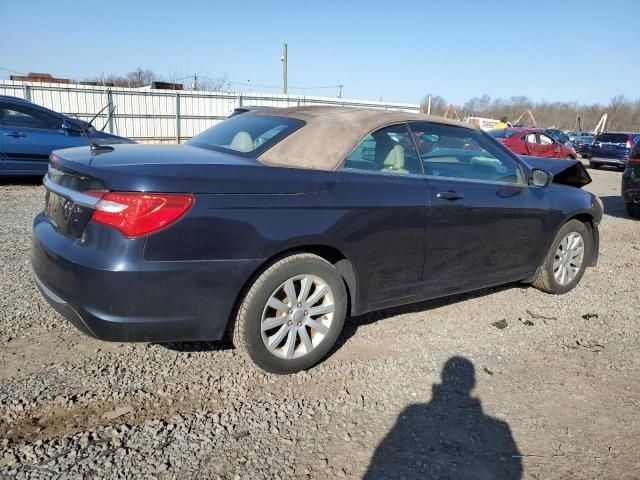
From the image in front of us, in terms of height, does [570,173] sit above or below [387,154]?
below

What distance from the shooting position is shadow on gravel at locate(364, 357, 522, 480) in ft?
7.67

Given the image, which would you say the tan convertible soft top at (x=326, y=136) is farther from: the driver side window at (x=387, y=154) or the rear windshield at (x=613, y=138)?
the rear windshield at (x=613, y=138)

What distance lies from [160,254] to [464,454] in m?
1.79

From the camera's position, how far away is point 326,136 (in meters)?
3.28

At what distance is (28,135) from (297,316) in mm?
7849

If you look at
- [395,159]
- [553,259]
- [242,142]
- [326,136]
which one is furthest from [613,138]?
[242,142]

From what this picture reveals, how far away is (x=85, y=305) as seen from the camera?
252 cm

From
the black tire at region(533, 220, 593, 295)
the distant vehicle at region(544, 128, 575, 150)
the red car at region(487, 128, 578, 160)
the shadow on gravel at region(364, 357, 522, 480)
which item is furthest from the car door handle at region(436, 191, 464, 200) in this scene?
the distant vehicle at region(544, 128, 575, 150)

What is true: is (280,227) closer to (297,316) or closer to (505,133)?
(297,316)

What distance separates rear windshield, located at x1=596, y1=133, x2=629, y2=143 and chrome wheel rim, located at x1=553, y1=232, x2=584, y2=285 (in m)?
19.7

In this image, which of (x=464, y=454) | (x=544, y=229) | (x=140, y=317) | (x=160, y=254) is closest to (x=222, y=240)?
(x=160, y=254)

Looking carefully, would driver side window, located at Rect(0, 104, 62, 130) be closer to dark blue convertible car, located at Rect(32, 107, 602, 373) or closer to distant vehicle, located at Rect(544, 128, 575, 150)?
dark blue convertible car, located at Rect(32, 107, 602, 373)

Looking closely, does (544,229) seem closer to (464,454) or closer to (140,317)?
(464,454)

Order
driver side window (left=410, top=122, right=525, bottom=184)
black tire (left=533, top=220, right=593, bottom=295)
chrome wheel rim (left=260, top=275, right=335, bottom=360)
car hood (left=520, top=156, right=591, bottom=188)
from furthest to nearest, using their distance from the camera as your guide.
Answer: car hood (left=520, top=156, right=591, bottom=188)
black tire (left=533, top=220, right=593, bottom=295)
driver side window (left=410, top=122, right=525, bottom=184)
chrome wheel rim (left=260, top=275, right=335, bottom=360)
